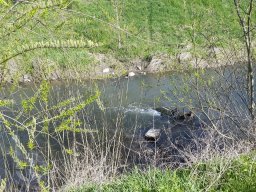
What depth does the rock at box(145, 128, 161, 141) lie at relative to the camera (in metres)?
9.39

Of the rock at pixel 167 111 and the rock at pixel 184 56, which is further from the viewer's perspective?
the rock at pixel 167 111

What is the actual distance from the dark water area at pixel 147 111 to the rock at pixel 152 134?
0.36 ft

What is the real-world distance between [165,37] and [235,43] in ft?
34.5

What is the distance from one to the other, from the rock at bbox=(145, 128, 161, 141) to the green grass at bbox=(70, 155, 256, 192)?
3.83 m

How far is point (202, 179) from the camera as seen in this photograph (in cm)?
512

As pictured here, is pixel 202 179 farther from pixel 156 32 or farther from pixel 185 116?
pixel 156 32

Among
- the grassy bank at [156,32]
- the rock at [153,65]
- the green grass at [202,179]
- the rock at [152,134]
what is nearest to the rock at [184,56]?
the grassy bank at [156,32]

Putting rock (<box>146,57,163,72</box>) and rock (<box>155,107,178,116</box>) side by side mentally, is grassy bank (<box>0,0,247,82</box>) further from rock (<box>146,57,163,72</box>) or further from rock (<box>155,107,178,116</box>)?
rock (<box>155,107,178,116</box>)

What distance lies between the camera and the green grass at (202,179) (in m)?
4.78

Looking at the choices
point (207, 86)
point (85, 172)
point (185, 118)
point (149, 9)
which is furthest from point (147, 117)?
point (149, 9)

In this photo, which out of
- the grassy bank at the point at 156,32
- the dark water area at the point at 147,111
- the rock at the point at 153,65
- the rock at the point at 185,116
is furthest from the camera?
the rock at the point at 153,65

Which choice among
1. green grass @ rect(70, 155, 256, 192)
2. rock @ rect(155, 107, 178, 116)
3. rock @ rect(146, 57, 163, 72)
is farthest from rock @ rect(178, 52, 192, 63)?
rock @ rect(146, 57, 163, 72)

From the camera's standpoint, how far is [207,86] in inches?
283

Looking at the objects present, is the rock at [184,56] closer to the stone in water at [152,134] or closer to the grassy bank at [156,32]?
the grassy bank at [156,32]
